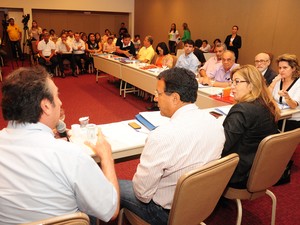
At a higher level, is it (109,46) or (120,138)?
(109,46)

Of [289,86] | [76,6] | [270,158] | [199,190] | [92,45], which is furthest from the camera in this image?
[76,6]

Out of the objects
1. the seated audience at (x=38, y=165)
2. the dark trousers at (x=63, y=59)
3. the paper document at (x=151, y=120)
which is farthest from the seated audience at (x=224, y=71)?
the dark trousers at (x=63, y=59)

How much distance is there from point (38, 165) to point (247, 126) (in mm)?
1270

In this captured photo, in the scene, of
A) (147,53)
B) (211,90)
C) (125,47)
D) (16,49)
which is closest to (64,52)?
(125,47)

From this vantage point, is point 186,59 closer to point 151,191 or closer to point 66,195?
point 151,191

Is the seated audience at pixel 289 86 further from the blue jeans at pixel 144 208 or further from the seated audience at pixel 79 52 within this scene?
the seated audience at pixel 79 52

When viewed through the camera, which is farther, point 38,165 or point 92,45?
point 92,45

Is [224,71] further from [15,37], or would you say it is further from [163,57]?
[15,37]

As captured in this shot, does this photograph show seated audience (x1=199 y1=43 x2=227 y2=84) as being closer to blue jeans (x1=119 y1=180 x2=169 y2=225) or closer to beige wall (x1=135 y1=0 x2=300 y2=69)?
blue jeans (x1=119 y1=180 x2=169 y2=225)

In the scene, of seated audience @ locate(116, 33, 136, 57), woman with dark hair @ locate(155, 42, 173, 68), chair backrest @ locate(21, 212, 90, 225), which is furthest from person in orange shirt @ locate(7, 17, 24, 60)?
chair backrest @ locate(21, 212, 90, 225)

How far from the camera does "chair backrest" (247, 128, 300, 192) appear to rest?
1537 mm

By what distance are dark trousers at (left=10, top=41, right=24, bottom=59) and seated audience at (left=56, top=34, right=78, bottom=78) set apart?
2899 mm

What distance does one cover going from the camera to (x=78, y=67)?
830 cm

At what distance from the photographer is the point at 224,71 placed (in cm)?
383
